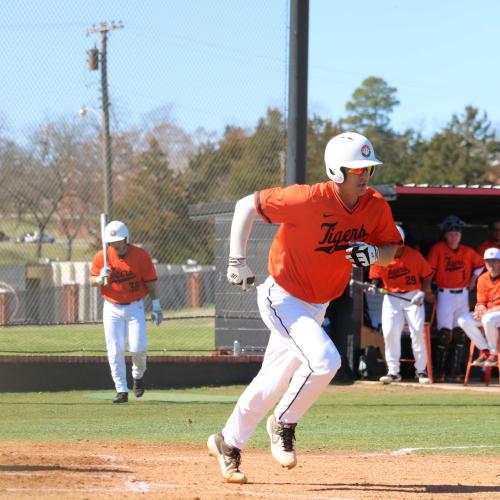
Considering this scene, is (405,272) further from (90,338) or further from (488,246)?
(90,338)

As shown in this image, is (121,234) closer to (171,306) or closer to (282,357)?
(171,306)

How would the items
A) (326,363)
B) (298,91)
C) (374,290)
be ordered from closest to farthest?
(326,363), (298,91), (374,290)

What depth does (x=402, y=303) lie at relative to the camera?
569 inches

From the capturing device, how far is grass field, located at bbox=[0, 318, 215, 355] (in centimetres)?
1394

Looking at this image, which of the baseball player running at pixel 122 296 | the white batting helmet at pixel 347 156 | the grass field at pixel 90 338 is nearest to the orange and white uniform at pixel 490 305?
the grass field at pixel 90 338

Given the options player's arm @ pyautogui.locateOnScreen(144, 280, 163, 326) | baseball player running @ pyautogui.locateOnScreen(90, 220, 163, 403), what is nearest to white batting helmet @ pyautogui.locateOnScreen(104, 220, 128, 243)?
baseball player running @ pyautogui.locateOnScreen(90, 220, 163, 403)

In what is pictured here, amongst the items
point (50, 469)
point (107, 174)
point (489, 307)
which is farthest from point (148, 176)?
point (50, 469)

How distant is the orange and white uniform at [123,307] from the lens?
12.3m

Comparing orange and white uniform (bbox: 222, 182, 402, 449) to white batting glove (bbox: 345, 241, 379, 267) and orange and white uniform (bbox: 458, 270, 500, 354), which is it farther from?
orange and white uniform (bbox: 458, 270, 500, 354)

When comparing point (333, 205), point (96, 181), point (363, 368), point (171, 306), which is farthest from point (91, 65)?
point (333, 205)

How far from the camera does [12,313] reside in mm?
14281

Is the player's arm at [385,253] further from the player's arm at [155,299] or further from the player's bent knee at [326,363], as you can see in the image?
the player's arm at [155,299]

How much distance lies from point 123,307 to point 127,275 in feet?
1.21

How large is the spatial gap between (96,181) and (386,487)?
10.0 meters
